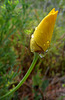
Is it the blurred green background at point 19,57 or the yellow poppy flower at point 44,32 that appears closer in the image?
the yellow poppy flower at point 44,32

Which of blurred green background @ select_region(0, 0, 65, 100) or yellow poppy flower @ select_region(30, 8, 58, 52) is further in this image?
blurred green background @ select_region(0, 0, 65, 100)

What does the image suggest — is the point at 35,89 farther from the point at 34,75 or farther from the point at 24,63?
the point at 24,63

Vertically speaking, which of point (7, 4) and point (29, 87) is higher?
point (7, 4)

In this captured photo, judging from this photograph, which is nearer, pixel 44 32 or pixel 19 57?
pixel 44 32

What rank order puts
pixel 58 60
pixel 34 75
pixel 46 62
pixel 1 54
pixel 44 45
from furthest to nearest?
pixel 58 60
pixel 46 62
pixel 34 75
pixel 1 54
pixel 44 45

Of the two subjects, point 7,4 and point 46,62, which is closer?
point 7,4

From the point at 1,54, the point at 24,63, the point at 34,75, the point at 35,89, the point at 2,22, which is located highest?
the point at 2,22

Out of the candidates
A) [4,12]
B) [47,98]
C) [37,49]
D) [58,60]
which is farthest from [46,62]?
[37,49]

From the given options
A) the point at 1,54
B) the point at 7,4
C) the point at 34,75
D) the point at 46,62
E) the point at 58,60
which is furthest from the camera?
the point at 58,60
